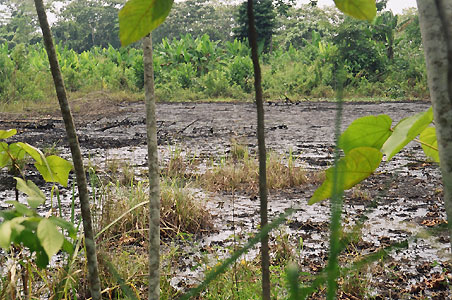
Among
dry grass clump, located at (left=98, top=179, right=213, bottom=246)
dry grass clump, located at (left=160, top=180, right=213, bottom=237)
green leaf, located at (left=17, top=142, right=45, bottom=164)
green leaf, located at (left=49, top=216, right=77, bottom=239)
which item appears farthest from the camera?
dry grass clump, located at (left=160, top=180, right=213, bottom=237)

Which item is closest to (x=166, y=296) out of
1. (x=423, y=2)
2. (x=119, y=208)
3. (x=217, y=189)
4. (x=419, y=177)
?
(x=119, y=208)

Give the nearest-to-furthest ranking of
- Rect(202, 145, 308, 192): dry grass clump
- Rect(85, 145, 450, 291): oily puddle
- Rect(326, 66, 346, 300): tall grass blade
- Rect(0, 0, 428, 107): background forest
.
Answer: Rect(326, 66, 346, 300): tall grass blade, Rect(85, 145, 450, 291): oily puddle, Rect(202, 145, 308, 192): dry grass clump, Rect(0, 0, 428, 107): background forest

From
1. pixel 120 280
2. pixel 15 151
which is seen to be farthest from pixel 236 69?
pixel 120 280

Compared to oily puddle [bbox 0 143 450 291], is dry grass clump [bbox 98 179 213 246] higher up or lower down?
higher up

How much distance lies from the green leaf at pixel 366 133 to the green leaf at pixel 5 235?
1.03 ft

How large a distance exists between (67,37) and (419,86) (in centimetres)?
1688

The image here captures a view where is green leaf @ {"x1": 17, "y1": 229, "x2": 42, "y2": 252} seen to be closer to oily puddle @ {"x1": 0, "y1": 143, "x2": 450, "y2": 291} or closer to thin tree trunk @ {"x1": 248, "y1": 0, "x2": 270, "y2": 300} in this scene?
thin tree trunk @ {"x1": 248, "y1": 0, "x2": 270, "y2": 300}

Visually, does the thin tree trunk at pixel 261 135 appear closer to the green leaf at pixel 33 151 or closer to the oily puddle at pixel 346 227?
the green leaf at pixel 33 151

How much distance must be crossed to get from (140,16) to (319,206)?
2.44 meters

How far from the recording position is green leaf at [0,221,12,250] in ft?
1.24

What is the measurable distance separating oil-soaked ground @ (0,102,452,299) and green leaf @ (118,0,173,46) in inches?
8.0

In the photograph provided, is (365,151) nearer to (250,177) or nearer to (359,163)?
(359,163)

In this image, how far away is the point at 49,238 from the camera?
1.37 feet

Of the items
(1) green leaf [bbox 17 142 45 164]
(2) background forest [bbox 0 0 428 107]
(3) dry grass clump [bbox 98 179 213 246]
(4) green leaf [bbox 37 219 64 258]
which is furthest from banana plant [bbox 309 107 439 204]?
(2) background forest [bbox 0 0 428 107]
